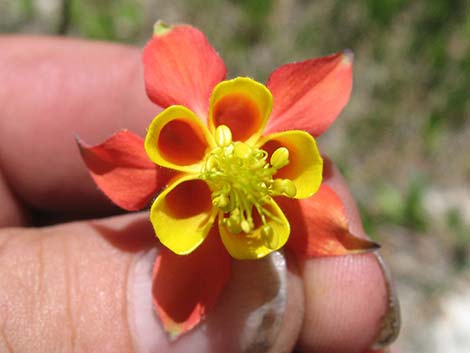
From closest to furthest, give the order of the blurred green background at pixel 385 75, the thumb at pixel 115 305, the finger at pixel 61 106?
the thumb at pixel 115 305, the finger at pixel 61 106, the blurred green background at pixel 385 75

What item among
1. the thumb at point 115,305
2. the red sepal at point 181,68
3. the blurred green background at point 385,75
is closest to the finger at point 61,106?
the thumb at point 115,305

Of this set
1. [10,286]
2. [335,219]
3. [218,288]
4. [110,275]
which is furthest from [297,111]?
[10,286]

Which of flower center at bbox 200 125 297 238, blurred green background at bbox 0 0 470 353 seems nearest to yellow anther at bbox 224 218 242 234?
flower center at bbox 200 125 297 238

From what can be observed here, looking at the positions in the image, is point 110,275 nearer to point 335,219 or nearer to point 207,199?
point 207,199

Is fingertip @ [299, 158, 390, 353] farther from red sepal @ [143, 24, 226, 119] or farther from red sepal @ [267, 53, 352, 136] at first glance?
red sepal @ [143, 24, 226, 119]

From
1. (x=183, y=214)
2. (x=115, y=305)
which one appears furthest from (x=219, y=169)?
(x=115, y=305)

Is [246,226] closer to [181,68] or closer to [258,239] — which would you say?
[258,239]

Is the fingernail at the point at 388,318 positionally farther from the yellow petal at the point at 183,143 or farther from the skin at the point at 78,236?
the yellow petal at the point at 183,143
